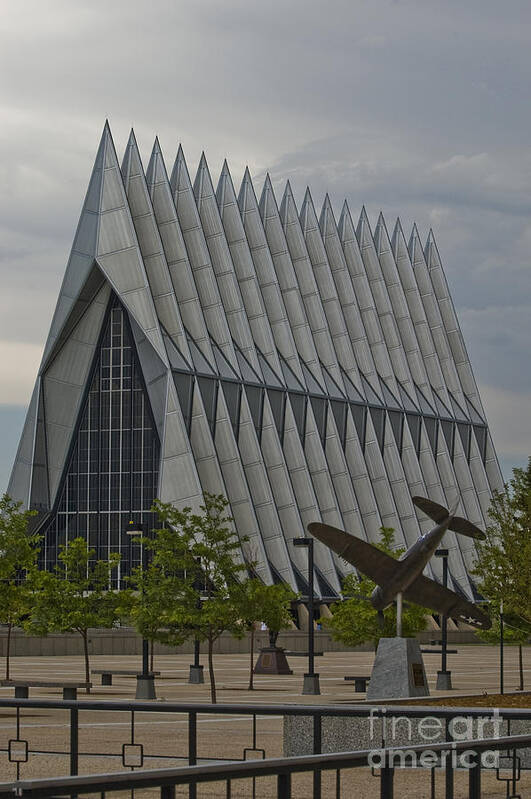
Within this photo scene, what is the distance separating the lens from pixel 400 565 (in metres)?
29.8

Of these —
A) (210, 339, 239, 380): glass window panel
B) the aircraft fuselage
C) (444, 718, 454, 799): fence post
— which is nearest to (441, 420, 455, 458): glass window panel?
(210, 339, 239, 380): glass window panel

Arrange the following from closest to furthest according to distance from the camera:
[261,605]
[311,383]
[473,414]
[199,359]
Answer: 1. [261,605]
2. [199,359]
3. [311,383]
4. [473,414]

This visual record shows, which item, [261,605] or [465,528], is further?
[261,605]

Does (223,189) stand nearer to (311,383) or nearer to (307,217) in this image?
(307,217)

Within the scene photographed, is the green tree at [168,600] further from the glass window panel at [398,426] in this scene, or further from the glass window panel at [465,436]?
the glass window panel at [465,436]

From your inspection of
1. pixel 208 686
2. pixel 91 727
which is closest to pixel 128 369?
pixel 208 686

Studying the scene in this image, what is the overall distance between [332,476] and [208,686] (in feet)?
155

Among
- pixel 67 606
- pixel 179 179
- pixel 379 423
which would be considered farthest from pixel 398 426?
pixel 67 606

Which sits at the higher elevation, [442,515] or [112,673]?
[442,515]

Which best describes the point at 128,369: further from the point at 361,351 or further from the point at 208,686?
the point at 208,686

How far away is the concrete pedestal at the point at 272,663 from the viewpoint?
49.1 m

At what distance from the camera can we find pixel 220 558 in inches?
1538

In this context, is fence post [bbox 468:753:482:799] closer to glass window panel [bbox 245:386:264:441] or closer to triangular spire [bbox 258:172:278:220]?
glass window panel [bbox 245:386:264:441]

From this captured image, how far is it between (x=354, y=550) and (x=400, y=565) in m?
1.52
